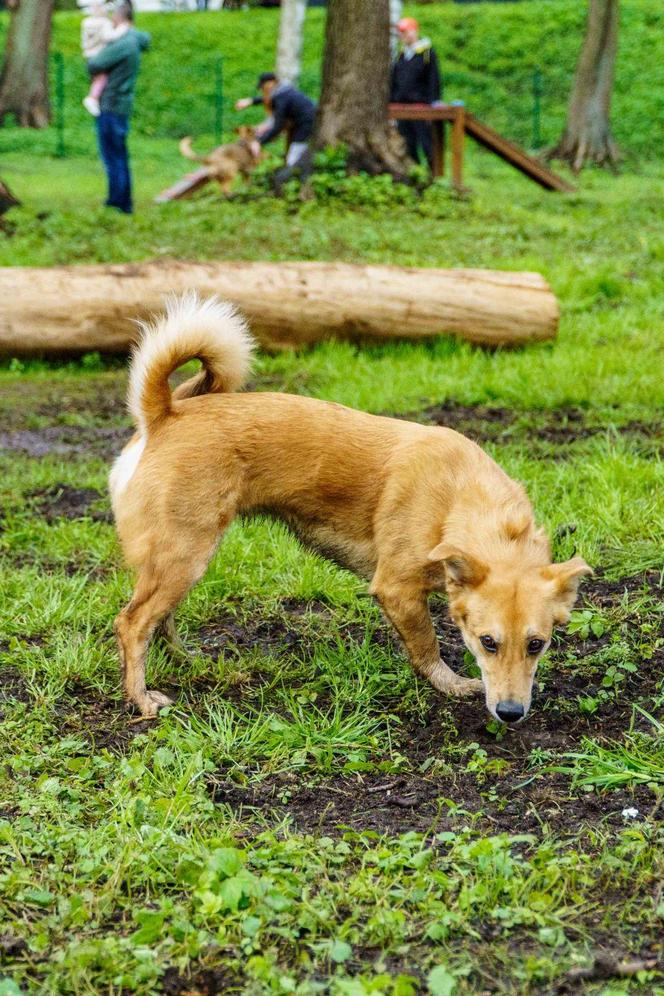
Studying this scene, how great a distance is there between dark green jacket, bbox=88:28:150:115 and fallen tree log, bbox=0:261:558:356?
619cm

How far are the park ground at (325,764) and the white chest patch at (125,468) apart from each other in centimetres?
68

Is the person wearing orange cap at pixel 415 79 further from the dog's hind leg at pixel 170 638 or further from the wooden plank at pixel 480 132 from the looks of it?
the dog's hind leg at pixel 170 638

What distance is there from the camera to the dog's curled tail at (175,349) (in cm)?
451

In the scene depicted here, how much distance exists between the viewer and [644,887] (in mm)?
3254

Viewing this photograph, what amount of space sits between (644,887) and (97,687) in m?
2.23

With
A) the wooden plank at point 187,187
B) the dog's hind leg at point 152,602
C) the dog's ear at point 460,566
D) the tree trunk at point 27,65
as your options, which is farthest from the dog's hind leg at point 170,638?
the tree trunk at point 27,65

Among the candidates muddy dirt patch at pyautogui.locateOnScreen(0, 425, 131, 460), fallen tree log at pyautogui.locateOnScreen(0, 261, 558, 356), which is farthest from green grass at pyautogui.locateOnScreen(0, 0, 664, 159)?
muddy dirt patch at pyautogui.locateOnScreen(0, 425, 131, 460)

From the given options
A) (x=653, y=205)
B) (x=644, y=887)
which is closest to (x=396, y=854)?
(x=644, y=887)

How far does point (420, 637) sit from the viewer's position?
4520 mm

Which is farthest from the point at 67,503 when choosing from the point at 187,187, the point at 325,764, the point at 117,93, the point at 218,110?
the point at 218,110

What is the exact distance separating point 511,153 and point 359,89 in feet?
11.8

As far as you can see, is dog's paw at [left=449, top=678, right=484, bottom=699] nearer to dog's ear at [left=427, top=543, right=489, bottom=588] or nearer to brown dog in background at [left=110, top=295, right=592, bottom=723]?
brown dog in background at [left=110, top=295, right=592, bottom=723]

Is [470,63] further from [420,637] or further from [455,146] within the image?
[420,637]

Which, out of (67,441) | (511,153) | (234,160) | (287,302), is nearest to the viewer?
(67,441)
